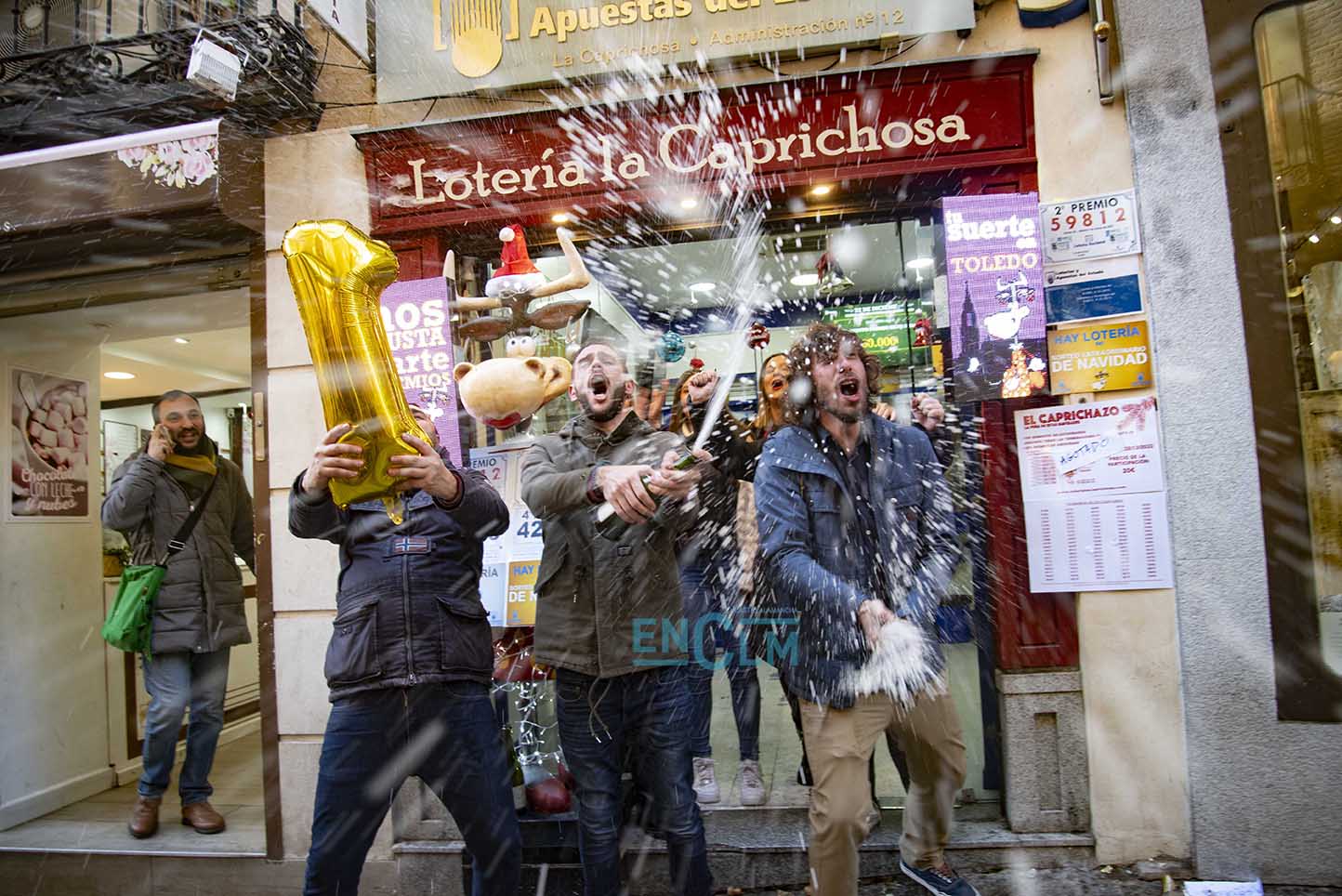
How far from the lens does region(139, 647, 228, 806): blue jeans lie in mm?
4578

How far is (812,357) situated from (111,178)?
12.8 ft

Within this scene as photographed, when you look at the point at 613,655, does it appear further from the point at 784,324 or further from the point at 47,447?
the point at 47,447

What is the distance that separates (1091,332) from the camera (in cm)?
403

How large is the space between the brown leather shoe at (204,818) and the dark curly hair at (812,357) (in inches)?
158

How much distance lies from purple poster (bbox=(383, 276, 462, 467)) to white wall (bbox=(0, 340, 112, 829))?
305 centimetres

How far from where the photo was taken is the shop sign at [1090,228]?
4.03 m

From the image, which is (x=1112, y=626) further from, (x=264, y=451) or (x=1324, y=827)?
(x=264, y=451)

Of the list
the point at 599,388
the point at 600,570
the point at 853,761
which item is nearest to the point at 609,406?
the point at 599,388

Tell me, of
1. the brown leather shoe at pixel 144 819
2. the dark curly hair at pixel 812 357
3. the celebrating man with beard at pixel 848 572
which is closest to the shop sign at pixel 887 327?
the dark curly hair at pixel 812 357

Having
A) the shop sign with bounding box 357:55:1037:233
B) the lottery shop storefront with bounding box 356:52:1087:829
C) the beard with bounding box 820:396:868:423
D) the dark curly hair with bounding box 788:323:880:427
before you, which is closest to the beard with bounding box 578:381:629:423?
the dark curly hair with bounding box 788:323:880:427

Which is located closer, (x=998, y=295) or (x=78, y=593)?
(x=998, y=295)

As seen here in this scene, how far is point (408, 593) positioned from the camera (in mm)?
2912

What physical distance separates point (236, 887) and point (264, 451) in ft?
7.78

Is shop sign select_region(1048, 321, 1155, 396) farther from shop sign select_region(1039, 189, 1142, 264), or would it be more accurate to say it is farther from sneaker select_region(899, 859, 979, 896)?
sneaker select_region(899, 859, 979, 896)
